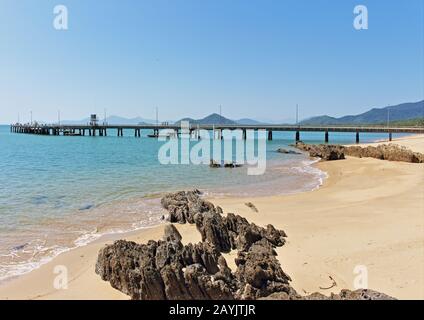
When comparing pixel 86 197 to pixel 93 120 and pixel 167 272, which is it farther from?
pixel 93 120

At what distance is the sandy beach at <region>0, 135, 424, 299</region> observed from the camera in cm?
691

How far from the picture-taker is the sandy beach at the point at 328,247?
691cm

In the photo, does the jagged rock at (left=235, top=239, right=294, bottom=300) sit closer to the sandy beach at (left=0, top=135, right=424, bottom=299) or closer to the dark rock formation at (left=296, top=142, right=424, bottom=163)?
the sandy beach at (left=0, top=135, right=424, bottom=299)

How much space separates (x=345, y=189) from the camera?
18.8 m

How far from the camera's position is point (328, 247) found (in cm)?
898

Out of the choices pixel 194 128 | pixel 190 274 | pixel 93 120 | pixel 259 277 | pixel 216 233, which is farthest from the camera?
pixel 93 120

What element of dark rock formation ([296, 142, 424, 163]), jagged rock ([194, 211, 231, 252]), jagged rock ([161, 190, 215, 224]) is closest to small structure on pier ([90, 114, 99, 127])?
dark rock formation ([296, 142, 424, 163])

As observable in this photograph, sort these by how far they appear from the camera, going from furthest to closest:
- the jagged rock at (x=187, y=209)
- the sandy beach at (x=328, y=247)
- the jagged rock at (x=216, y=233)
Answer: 1. the jagged rock at (x=187, y=209)
2. the jagged rock at (x=216, y=233)
3. the sandy beach at (x=328, y=247)

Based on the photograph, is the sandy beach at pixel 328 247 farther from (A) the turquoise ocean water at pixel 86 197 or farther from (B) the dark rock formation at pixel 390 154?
(B) the dark rock formation at pixel 390 154

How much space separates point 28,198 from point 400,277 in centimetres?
1625

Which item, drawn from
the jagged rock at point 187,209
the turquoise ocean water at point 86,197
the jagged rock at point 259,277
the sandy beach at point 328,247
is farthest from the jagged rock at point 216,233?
the turquoise ocean water at point 86,197

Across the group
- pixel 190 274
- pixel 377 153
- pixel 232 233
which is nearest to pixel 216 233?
pixel 232 233
